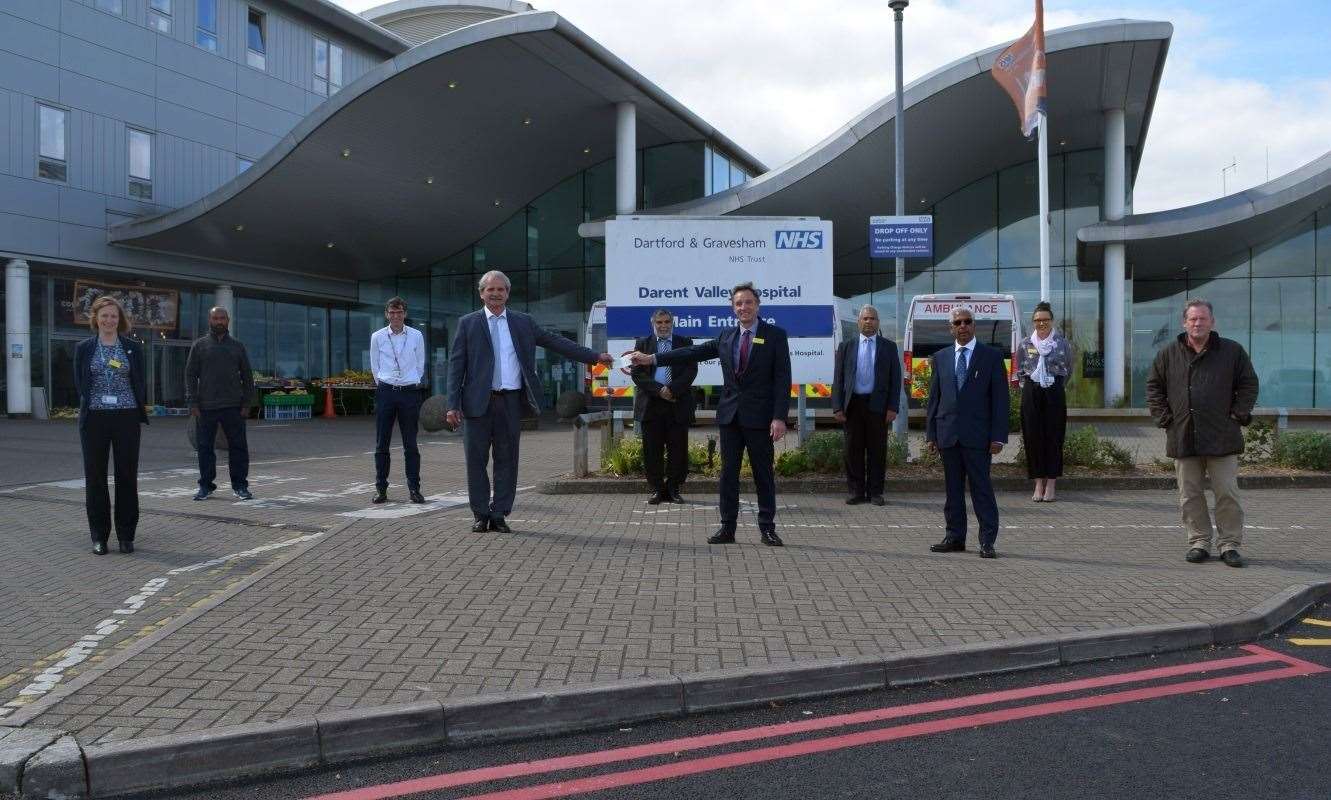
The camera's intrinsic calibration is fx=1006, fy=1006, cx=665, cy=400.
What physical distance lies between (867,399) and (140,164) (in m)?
24.4

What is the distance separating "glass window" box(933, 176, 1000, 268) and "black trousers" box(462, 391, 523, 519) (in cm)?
2461

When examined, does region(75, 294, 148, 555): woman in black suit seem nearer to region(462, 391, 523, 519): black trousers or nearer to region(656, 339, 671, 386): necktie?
region(462, 391, 523, 519): black trousers

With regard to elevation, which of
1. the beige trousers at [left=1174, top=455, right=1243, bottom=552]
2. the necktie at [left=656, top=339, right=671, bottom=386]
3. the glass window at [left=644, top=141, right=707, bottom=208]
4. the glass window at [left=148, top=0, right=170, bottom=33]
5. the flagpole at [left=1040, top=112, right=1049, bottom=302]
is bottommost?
the beige trousers at [left=1174, top=455, right=1243, bottom=552]

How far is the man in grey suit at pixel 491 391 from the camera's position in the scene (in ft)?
25.5

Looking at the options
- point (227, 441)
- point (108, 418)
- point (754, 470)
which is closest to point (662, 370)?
point (754, 470)

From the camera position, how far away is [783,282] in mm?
11336

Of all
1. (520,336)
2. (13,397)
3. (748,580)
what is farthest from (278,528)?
(13,397)

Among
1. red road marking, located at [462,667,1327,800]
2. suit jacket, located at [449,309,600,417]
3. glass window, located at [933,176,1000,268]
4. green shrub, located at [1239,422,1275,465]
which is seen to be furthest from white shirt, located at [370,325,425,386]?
glass window, located at [933,176,1000,268]

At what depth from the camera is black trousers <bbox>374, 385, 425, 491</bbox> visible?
9.70 m

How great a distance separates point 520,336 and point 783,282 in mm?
4255

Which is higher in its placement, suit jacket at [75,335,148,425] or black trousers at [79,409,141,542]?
suit jacket at [75,335,148,425]

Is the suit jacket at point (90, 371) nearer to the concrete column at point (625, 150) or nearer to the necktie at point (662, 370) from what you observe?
the necktie at point (662, 370)

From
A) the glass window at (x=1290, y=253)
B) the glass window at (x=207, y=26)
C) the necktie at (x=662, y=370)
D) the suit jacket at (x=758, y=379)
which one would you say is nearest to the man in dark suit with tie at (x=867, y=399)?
the necktie at (x=662, y=370)

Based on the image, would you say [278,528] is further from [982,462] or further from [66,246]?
[66,246]
